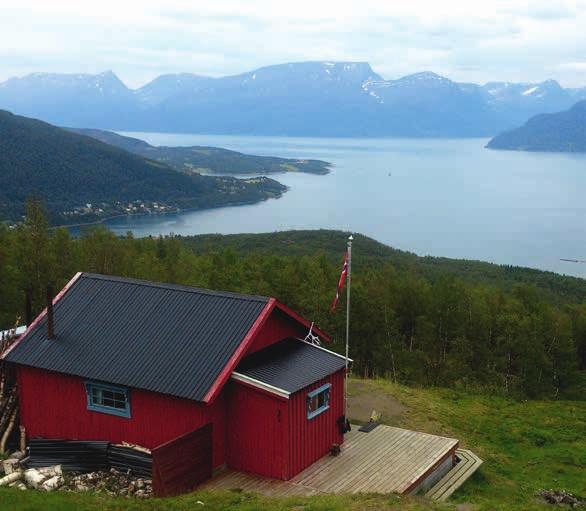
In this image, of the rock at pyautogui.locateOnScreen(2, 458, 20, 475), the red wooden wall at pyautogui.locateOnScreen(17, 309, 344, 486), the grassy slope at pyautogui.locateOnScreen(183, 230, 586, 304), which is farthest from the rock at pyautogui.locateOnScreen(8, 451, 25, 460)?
the grassy slope at pyautogui.locateOnScreen(183, 230, 586, 304)

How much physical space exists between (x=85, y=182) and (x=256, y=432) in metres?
140

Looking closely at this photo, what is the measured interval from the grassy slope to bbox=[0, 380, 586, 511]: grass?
39450 mm

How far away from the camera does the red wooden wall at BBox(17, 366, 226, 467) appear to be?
13.1m

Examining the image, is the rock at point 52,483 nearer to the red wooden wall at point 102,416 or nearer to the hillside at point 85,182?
the red wooden wall at point 102,416

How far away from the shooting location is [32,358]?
14.4 meters

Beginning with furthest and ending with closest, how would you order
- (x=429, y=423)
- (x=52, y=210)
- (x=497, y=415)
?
1. (x=52, y=210)
2. (x=497, y=415)
3. (x=429, y=423)

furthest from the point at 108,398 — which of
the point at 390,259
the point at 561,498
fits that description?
the point at 390,259

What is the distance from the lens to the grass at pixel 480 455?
1088 cm

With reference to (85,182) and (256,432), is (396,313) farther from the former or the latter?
(85,182)

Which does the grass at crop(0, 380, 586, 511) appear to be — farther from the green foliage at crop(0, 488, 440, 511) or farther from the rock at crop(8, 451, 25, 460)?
the rock at crop(8, 451, 25, 460)

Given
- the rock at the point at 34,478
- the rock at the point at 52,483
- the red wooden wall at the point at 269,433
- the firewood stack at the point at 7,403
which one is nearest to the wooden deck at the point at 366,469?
the red wooden wall at the point at 269,433

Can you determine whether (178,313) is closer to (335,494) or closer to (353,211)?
(335,494)

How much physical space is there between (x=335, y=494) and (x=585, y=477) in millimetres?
6799

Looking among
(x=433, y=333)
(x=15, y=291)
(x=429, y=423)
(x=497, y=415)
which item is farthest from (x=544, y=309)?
(x=15, y=291)
